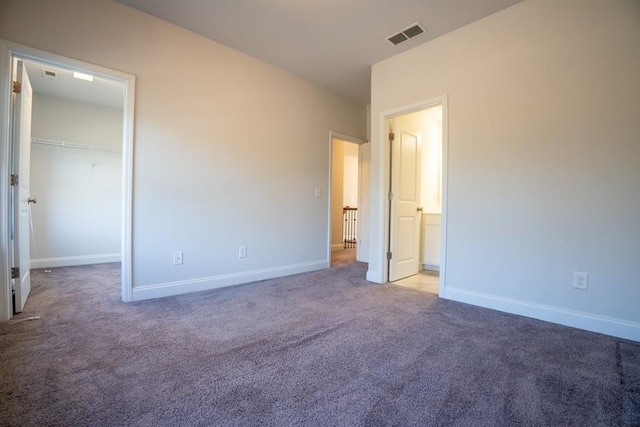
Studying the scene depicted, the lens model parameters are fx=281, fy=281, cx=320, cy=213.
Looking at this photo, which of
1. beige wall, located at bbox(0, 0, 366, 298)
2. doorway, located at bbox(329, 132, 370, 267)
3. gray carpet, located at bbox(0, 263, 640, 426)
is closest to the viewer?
gray carpet, located at bbox(0, 263, 640, 426)

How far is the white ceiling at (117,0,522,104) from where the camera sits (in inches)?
97.7

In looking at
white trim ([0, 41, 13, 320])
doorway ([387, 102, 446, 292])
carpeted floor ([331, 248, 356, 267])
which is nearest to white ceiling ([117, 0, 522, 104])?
doorway ([387, 102, 446, 292])

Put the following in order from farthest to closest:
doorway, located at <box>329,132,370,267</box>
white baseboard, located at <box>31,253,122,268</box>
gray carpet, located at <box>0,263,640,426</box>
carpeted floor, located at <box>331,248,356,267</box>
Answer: doorway, located at <box>329,132,370,267</box>, carpeted floor, located at <box>331,248,356,267</box>, white baseboard, located at <box>31,253,122,268</box>, gray carpet, located at <box>0,263,640,426</box>

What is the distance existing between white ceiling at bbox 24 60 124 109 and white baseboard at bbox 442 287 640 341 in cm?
466

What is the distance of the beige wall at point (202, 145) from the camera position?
2.46m

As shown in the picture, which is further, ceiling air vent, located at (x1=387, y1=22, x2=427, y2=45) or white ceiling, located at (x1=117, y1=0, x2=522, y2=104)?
ceiling air vent, located at (x1=387, y1=22, x2=427, y2=45)

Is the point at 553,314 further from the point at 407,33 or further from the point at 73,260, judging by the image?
the point at 73,260

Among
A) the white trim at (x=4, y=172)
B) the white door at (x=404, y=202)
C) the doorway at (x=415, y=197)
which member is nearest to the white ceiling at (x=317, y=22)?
the doorway at (x=415, y=197)

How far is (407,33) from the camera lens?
2.85m

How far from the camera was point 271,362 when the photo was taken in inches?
63.7

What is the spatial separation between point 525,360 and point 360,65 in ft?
11.2

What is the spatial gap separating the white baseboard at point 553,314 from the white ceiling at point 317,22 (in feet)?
8.47

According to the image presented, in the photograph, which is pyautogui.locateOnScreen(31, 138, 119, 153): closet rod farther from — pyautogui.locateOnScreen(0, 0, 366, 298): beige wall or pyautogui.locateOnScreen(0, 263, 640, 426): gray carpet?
pyautogui.locateOnScreen(0, 263, 640, 426): gray carpet

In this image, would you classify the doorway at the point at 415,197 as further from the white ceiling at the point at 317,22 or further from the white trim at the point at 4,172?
the white trim at the point at 4,172
